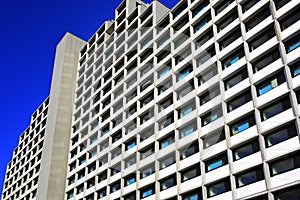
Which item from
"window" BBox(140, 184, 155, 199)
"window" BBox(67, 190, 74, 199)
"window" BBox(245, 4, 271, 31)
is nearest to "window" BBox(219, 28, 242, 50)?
"window" BBox(245, 4, 271, 31)

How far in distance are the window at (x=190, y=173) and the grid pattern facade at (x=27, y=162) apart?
37.9 meters

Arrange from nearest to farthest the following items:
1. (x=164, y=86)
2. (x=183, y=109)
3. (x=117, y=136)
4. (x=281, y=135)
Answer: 1. (x=281, y=135)
2. (x=183, y=109)
3. (x=164, y=86)
4. (x=117, y=136)

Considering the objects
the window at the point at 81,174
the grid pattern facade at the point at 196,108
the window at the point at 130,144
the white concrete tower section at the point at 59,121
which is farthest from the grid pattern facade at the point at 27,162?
the window at the point at 130,144

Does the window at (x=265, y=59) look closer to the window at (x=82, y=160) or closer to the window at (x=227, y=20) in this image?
the window at (x=227, y=20)

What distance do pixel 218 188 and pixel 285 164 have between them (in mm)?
6229

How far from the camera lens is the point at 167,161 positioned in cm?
3647

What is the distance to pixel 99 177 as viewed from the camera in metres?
45.5

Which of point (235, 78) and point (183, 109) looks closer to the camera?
point (235, 78)

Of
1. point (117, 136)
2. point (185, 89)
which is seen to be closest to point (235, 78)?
point (185, 89)

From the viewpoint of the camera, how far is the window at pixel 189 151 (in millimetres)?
33562

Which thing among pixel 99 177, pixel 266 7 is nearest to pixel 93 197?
pixel 99 177

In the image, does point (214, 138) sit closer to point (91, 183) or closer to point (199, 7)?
point (199, 7)

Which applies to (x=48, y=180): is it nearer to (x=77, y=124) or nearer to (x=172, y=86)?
(x=77, y=124)

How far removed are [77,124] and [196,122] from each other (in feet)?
86.7
